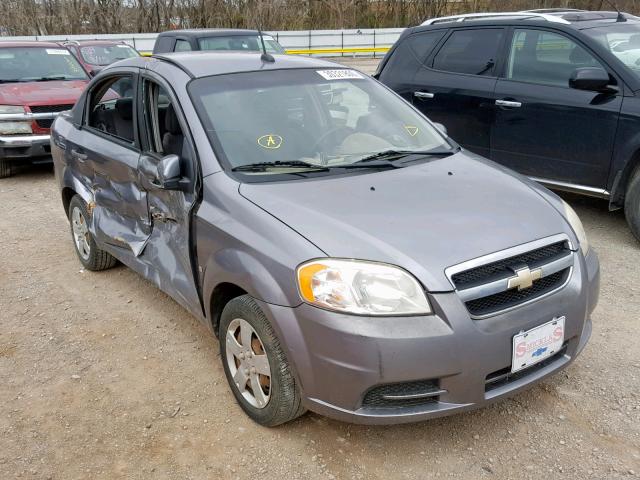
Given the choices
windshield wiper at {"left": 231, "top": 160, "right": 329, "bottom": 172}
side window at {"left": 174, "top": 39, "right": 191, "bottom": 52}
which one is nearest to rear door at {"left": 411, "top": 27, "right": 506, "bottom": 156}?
windshield wiper at {"left": 231, "top": 160, "right": 329, "bottom": 172}

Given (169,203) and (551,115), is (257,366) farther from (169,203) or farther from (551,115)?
(551,115)

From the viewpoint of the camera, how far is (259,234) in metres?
2.76

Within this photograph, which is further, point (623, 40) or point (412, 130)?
point (623, 40)

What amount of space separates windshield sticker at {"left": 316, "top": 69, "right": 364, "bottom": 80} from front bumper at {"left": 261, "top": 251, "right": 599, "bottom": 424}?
1.84m

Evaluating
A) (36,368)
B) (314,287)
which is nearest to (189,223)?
(314,287)

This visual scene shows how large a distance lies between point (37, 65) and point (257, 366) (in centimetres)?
810

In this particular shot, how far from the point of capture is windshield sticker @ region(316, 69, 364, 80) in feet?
12.8

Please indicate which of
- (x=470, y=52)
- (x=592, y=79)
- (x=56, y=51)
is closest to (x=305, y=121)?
(x=592, y=79)

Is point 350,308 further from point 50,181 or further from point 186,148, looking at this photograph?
point 50,181

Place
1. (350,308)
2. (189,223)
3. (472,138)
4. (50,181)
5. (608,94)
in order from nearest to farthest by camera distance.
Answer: (350,308) < (189,223) < (608,94) < (472,138) < (50,181)

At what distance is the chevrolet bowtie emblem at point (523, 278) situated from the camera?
8.43ft

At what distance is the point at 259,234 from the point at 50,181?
642 centimetres

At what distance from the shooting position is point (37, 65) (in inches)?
363

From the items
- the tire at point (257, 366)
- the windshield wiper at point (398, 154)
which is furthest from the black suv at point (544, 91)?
the tire at point (257, 366)
